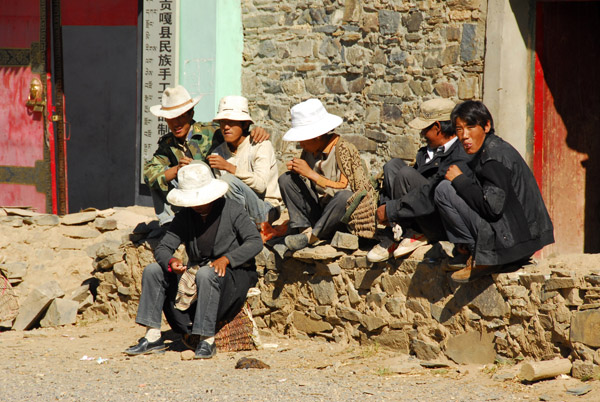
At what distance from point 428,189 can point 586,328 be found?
4.23ft

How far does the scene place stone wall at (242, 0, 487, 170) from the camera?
6656mm

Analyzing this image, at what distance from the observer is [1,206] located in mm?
9359

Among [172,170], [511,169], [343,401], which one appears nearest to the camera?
[343,401]

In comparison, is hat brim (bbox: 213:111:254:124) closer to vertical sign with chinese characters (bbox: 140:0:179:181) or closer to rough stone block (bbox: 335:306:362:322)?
rough stone block (bbox: 335:306:362:322)

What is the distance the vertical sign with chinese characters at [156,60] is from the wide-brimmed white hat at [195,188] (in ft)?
9.49

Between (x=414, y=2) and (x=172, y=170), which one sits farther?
(x=414, y=2)

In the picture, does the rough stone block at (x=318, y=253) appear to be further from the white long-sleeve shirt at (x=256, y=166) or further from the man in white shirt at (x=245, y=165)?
the white long-sleeve shirt at (x=256, y=166)

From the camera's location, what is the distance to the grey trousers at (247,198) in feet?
20.1

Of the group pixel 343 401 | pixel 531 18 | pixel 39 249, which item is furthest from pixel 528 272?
pixel 39 249

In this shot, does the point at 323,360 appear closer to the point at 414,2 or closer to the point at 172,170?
the point at 172,170

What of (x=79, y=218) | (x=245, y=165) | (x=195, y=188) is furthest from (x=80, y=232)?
(x=195, y=188)

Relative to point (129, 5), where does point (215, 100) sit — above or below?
below

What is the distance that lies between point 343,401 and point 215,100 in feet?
14.5

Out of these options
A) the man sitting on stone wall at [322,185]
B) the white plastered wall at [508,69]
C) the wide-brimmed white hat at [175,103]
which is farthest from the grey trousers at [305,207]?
the white plastered wall at [508,69]
